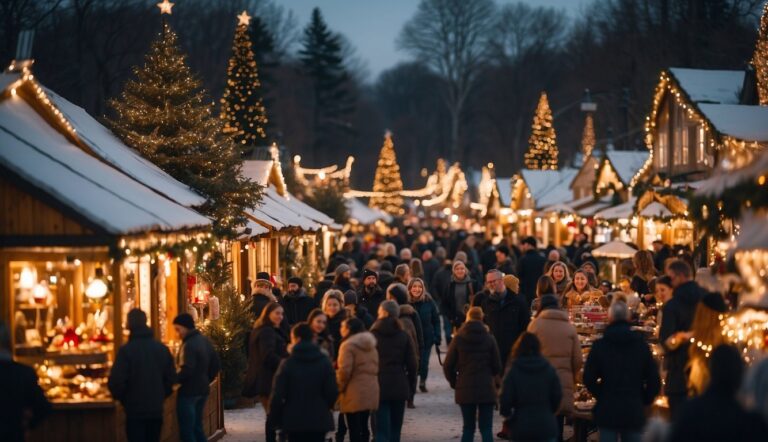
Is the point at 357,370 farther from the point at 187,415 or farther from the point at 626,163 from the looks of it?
the point at 626,163

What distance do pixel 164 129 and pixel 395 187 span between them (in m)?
60.9

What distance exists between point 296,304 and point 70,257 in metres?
4.79

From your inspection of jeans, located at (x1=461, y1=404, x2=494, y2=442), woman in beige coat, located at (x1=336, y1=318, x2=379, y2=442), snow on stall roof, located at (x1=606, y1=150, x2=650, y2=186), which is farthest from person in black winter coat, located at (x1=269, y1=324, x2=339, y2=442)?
snow on stall roof, located at (x1=606, y1=150, x2=650, y2=186)

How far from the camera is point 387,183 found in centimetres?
7675

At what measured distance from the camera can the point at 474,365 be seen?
1176cm

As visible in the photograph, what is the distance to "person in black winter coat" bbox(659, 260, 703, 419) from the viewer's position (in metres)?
11.0

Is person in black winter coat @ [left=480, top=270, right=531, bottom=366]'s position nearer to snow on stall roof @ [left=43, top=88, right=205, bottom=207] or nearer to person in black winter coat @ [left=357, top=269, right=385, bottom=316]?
person in black winter coat @ [left=357, top=269, right=385, bottom=316]

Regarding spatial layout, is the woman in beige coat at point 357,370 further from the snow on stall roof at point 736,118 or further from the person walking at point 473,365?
the snow on stall roof at point 736,118

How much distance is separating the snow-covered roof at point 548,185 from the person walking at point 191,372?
42.1 meters

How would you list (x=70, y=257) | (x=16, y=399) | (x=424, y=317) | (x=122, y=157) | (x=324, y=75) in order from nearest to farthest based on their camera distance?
(x=16, y=399)
(x=70, y=257)
(x=122, y=157)
(x=424, y=317)
(x=324, y=75)

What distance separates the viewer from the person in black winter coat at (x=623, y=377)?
1014 centimetres

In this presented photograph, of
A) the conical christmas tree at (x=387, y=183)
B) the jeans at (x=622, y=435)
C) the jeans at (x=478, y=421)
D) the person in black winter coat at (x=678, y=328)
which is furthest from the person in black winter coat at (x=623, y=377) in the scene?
the conical christmas tree at (x=387, y=183)

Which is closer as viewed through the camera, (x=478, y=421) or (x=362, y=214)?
(x=478, y=421)

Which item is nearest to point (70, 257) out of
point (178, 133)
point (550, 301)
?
point (550, 301)
